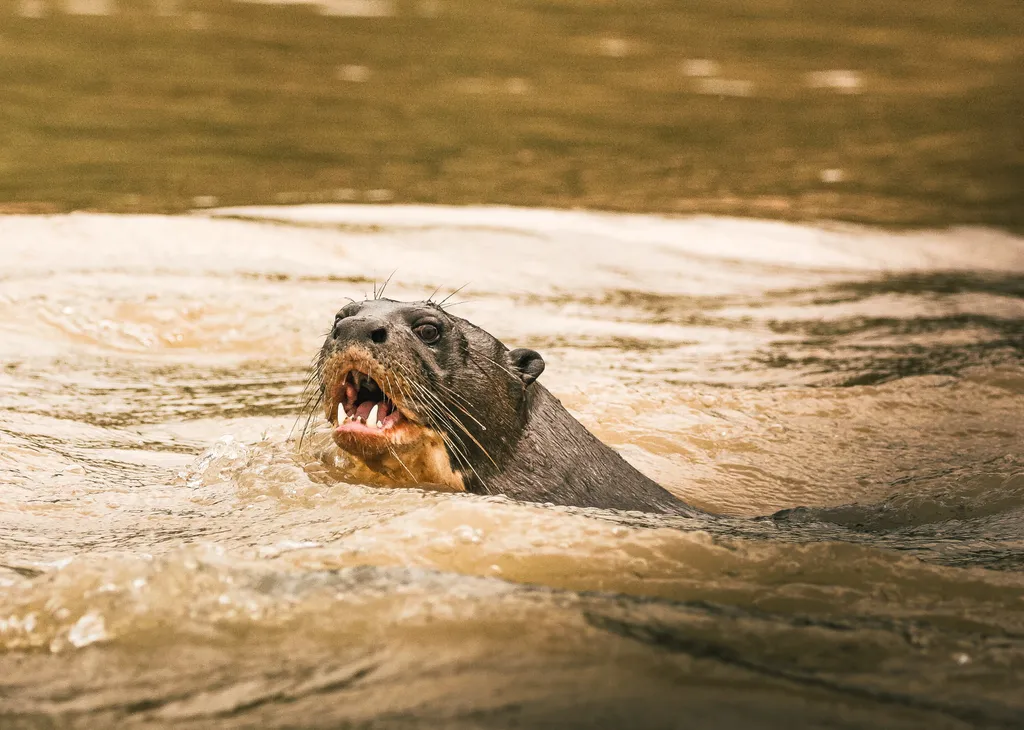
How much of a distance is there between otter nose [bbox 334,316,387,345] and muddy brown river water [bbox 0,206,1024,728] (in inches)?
17.3

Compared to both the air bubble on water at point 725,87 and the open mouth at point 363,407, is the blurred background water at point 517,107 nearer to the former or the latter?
the air bubble on water at point 725,87

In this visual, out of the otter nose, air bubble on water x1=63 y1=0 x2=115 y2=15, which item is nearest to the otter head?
the otter nose

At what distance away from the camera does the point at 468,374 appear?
4.21 metres

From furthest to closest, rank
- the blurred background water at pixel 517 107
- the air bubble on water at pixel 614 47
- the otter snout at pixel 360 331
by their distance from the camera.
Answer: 1. the air bubble on water at pixel 614 47
2. the blurred background water at pixel 517 107
3. the otter snout at pixel 360 331

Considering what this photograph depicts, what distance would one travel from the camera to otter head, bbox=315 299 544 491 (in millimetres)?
3891

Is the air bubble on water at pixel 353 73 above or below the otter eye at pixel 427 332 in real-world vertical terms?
above

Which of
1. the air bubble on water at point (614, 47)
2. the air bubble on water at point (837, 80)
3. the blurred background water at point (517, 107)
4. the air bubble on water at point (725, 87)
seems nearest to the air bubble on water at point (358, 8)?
the blurred background water at point (517, 107)

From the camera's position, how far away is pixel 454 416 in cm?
409

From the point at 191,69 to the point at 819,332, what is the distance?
799cm

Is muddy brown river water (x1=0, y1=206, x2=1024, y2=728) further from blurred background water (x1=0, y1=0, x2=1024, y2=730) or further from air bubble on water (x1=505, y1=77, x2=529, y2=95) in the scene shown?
air bubble on water (x1=505, y1=77, x2=529, y2=95)

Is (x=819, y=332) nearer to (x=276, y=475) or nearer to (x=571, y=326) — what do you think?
(x=571, y=326)

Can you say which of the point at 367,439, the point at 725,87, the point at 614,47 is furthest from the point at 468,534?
the point at 614,47

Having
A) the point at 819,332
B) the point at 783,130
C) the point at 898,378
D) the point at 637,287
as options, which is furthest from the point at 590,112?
the point at 898,378

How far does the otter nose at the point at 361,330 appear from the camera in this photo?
12.6ft
